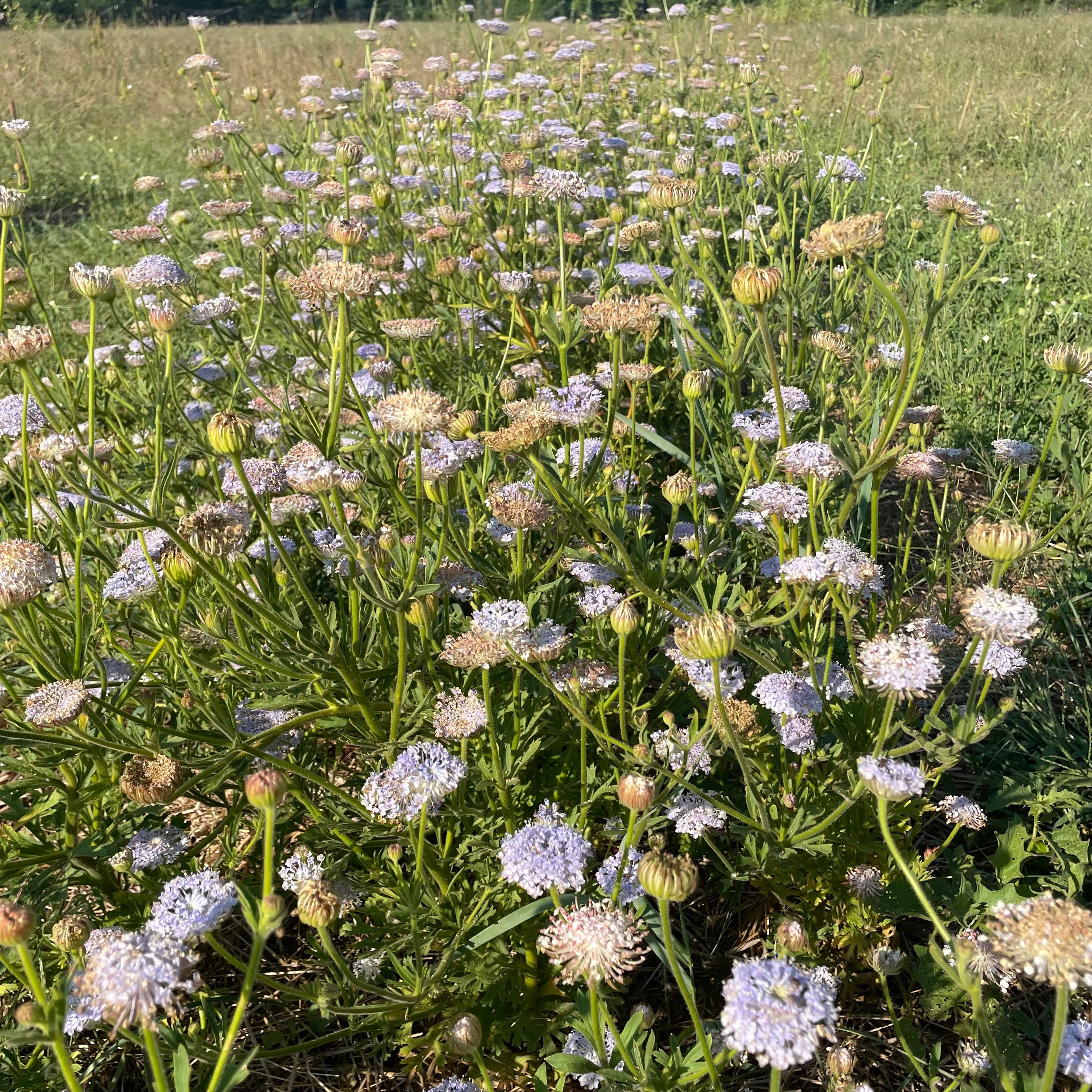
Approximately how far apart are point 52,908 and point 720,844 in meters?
1.45

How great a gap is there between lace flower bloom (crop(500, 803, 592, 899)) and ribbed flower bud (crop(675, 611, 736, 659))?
0.39 metres

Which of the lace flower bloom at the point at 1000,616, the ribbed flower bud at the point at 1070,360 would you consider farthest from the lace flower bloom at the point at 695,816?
the ribbed flower bud at the point at 1070,360

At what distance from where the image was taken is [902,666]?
143 cm

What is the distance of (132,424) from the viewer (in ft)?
11.6

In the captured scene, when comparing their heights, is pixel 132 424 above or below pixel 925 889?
above

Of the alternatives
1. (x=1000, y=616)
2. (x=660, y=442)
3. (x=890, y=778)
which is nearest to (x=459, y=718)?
(x=890, y=778)

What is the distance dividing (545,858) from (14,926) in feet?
2.49

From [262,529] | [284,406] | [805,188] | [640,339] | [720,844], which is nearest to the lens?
[720,844]

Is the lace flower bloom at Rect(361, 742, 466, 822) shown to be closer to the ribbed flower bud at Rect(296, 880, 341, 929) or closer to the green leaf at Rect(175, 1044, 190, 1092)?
the ribbed flower bud at Rect(296, 880, 341, 929)

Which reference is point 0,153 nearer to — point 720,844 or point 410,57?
point 410,57

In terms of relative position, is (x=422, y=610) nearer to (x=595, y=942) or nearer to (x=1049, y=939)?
(x=595, y=942)

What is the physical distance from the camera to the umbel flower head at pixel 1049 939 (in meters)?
1.04

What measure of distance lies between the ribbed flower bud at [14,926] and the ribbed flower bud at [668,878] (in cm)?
81

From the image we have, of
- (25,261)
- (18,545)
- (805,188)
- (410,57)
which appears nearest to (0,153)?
(410,57)
